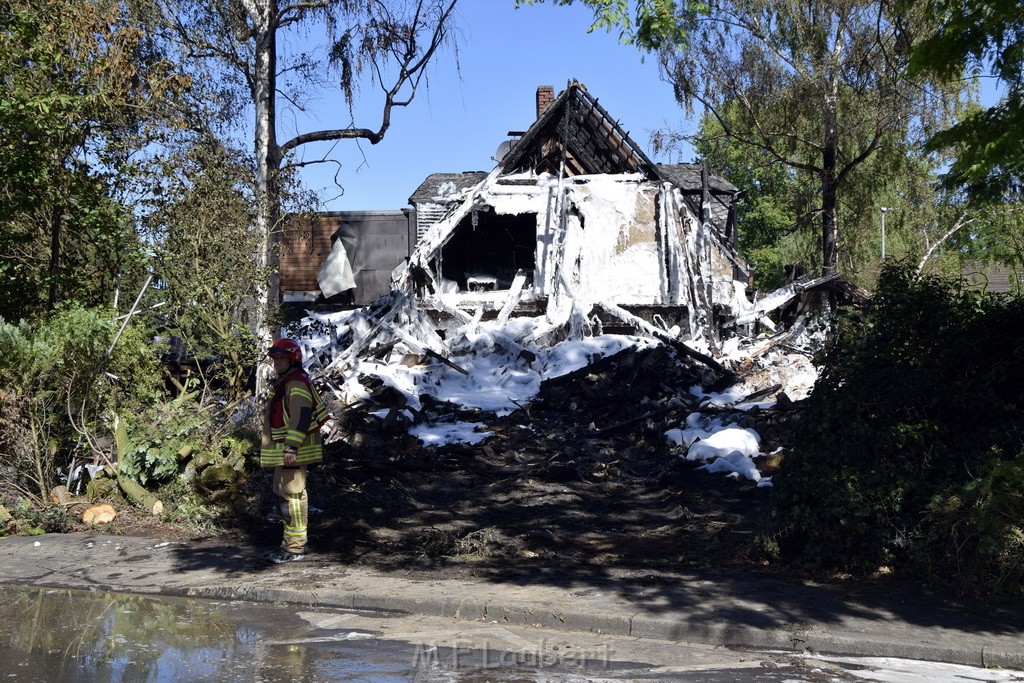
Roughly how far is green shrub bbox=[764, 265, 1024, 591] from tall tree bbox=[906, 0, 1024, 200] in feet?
4.15

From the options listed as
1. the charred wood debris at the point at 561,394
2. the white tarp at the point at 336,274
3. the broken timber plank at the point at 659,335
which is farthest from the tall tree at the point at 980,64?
the white tarp at the point at 336,274

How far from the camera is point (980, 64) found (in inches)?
344

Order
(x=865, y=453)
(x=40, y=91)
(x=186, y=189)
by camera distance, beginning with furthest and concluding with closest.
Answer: (x=186, y=189), (x=40, y=91), (x=865, y=453)

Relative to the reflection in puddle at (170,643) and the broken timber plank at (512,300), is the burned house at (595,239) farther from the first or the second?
the reflection in puddle at (170,643)

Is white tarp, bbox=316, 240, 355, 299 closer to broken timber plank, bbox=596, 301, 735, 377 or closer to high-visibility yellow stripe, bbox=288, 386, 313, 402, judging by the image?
broken timber plank, bbox=596, 301, 735, 377

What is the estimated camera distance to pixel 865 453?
703 cm

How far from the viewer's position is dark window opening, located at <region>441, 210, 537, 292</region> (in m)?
21.7

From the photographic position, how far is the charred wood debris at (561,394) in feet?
38.0

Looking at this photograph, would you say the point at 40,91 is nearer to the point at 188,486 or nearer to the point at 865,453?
the point at 188,486

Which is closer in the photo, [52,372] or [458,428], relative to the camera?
[52,372]

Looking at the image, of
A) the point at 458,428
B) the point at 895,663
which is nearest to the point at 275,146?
the point at 458,428

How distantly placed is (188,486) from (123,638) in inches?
154

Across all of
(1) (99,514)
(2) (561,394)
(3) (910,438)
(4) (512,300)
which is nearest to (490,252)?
(4) (512,300)

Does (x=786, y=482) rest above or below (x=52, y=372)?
below
